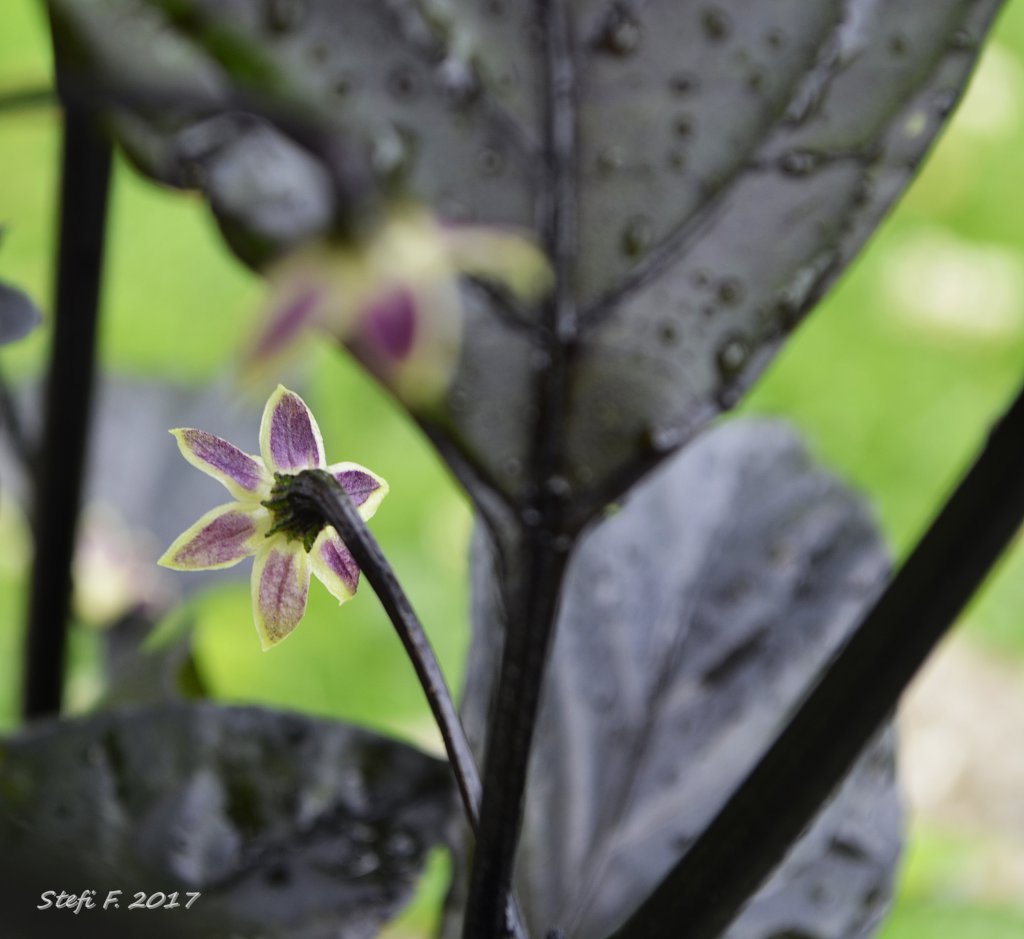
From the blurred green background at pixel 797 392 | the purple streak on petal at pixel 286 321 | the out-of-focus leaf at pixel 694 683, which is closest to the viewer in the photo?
the purple streak on petal at pixel 286 321

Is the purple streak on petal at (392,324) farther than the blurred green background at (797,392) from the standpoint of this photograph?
No

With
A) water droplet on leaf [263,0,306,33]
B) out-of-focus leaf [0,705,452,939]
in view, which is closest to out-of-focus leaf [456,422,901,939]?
out-of-focus leaf [0,705,452,939]

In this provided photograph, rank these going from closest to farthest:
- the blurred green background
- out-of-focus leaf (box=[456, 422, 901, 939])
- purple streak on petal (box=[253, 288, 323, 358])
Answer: purple streak on petal (box=[253, 288, 323, 358])
out-of-focus leaf (box=[456, 422, 901, 939])
the blurred green background

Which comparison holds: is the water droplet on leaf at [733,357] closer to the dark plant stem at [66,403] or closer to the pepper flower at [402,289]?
the pepper flower at [402,289]

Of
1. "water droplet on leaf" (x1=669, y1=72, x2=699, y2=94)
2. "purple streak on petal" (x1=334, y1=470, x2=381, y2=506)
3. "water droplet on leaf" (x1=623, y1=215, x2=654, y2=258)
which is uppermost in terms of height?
"water droplet on leaf" (x1=669, y1=72, x2=699, y2=94)

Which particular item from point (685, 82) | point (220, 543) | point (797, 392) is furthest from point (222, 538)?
point (797, 392)

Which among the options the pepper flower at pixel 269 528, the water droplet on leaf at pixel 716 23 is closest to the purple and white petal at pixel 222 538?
the pepper flower at pixel 269 528

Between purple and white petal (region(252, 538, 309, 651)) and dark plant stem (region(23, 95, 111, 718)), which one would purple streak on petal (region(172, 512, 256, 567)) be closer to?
purple and white petal (region(252, 538, 309, 651))
